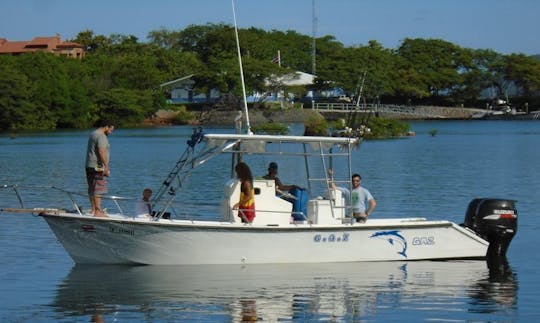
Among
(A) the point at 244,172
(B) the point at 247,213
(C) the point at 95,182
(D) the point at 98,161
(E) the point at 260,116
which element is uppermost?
(D) the point at 98,161

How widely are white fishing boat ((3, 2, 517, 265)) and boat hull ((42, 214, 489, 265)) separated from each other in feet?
0.06

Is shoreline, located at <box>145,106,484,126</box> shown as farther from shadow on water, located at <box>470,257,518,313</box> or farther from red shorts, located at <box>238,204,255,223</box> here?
red shorts, located at <box>238,204,255,223</box>

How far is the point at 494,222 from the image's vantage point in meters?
20.9

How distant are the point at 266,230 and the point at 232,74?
10144 cm

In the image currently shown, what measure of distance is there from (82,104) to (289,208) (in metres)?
91.7

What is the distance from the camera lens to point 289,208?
20062 mm

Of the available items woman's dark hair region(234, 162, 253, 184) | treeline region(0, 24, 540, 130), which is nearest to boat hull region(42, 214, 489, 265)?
woman's dark hair region(234, 162, 253, 184)

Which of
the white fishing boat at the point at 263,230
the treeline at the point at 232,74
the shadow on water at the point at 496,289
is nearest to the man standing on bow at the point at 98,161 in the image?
the white fishing boat at the point at 263,230

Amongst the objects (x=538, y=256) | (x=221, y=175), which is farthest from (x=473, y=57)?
(x=538, y=256)

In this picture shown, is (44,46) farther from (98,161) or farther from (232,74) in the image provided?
(98,161)

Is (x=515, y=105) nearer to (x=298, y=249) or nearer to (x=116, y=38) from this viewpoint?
(x=116, y=38)

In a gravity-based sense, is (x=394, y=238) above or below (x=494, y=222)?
below

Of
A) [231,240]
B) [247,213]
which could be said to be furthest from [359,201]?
[231,240]

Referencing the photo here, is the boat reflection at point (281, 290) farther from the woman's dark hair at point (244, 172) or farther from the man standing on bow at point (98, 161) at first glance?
the woman's dark hair at point (244, 172)
